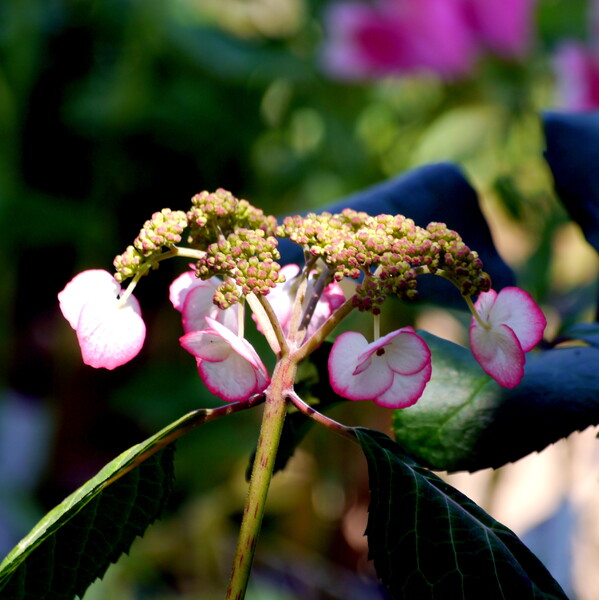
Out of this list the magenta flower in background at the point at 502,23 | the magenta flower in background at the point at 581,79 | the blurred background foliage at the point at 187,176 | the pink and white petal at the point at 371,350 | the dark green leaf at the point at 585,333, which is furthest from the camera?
the blurred background foliage at the point at 187,176

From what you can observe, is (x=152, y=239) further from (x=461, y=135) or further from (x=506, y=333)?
(x=461, y=135)

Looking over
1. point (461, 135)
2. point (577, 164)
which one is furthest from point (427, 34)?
point (577, 164)

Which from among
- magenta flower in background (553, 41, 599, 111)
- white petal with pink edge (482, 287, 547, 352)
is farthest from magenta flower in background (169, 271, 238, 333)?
magenta flower in background (553, 41, 599, 111)

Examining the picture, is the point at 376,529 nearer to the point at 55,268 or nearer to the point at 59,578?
the point at 59,578

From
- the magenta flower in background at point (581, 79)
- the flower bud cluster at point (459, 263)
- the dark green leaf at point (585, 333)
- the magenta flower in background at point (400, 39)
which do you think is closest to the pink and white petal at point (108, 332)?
the flower bud cluster at point (459, 263)

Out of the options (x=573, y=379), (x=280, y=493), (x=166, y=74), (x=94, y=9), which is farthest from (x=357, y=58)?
(x=573, y=379)

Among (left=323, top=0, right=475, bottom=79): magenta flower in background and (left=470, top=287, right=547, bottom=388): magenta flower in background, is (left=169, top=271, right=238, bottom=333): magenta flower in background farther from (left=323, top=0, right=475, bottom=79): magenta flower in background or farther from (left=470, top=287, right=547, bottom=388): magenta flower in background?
(left=323, top=0, right=475, bottom=79): magenta flower in background

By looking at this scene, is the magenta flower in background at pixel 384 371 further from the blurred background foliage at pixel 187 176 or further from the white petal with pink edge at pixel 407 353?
the blurred background foliage at pixel 187 176
